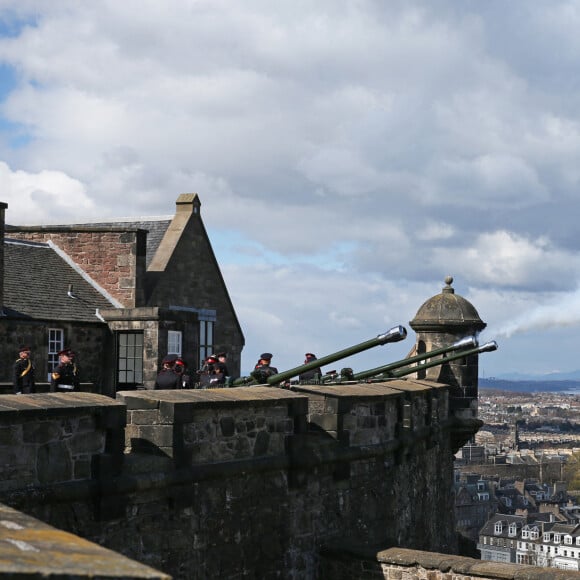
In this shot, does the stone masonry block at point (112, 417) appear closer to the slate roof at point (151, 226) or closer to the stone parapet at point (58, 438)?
the stone parapet at point (58, 438)

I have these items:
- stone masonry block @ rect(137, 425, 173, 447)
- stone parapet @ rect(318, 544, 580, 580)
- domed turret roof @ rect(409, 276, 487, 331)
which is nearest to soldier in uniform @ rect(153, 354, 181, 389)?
stone parapet @ rect(318, 544, 580, 580)

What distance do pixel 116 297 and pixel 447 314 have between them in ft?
32.7

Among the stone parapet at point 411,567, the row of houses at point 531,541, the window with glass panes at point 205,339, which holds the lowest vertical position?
the row of houses at point 531,541

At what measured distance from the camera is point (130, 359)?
23141 millimetres

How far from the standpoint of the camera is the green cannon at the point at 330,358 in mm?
11016

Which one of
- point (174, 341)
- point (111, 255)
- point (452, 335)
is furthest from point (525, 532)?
point (452, 335)

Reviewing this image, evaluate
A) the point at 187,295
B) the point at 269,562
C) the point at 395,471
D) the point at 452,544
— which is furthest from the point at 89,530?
the point at 187,295

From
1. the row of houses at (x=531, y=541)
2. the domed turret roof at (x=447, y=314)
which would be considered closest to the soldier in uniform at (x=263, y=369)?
the domed turret roof at (x=447, y=314)

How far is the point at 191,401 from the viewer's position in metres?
8.84

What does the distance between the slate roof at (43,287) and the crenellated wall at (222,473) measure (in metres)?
10.7

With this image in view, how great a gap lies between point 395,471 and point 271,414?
3555mm

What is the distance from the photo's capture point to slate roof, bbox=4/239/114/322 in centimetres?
2223

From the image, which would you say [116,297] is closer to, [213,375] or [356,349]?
[213,375]

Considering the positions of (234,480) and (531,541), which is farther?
(531,541)
